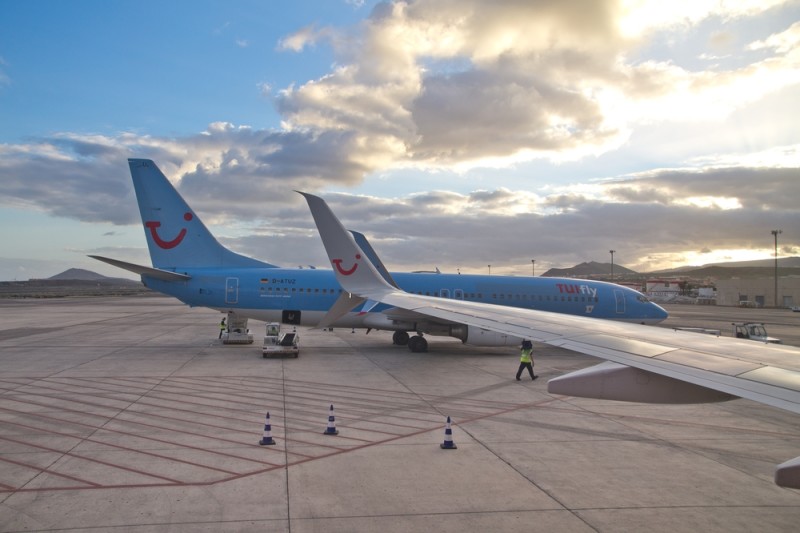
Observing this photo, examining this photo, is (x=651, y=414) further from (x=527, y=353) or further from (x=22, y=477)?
(x=22, y=477)

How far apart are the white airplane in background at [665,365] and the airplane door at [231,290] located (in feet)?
66.5

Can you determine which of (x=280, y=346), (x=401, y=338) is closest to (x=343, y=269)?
(x=280, y=346)

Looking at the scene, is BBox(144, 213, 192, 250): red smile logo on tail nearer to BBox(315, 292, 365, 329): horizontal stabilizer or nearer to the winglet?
BBox(315, 292, 365, 329): horizontal stabilizer

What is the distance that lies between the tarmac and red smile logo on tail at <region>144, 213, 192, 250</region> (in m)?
9.79

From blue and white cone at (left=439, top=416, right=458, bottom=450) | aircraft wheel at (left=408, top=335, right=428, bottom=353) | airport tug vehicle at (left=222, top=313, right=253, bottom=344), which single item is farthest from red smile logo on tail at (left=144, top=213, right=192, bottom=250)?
blue and white cone at (left=439, top=416, right=458, bottom=450)

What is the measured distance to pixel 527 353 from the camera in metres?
18.8

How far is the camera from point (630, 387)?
6.33 metres

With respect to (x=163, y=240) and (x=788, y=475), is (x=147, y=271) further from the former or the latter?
(x=788, y=475)

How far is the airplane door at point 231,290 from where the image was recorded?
91.1ft

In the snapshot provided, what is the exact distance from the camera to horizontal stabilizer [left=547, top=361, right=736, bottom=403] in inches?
240

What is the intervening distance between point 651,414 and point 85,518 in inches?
500

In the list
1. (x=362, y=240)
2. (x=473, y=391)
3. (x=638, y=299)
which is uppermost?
(x=362, y=240)

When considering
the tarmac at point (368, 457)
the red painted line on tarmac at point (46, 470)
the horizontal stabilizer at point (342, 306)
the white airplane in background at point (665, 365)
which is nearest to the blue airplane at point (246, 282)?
the tarmac at point (368, 457)

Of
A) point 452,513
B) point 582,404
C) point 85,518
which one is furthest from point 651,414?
point 85,518
